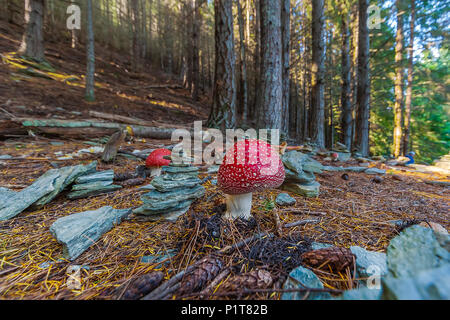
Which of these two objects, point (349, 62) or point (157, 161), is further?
point (349, 62)

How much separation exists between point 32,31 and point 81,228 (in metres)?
10.8

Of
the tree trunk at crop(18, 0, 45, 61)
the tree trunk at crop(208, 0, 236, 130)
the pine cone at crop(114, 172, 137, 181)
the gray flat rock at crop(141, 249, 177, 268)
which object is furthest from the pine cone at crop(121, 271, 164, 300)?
the tree trunk at crop(18, 0, 45, 61)

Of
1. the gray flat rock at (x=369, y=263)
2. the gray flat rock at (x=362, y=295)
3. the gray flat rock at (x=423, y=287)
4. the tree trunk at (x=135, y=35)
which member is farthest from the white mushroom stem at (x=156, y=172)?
the tree trunk at (x=135, y=35)

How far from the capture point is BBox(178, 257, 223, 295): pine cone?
0.94 meters

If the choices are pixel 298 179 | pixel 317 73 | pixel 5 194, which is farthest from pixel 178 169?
pixel 317 73

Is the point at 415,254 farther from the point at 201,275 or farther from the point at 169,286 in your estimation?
the point at 169,286

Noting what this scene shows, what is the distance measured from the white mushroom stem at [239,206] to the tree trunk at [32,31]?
426 inches

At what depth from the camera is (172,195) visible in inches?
70.4

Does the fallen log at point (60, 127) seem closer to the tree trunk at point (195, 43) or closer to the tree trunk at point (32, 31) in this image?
the tree trunk at point (32, 31)

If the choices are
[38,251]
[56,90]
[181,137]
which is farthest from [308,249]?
[56,90]

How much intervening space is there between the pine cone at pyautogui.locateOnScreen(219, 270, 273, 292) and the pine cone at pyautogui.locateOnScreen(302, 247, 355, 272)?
277 mm

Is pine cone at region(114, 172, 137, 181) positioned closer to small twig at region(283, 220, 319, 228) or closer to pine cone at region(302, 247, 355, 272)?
small twig at region(283, 220, 319, 228)
